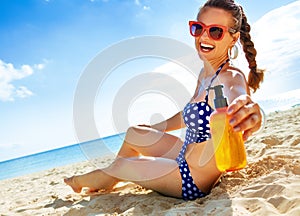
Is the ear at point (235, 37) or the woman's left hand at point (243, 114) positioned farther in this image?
the ear at point (235, 37)

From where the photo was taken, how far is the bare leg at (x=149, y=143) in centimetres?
293

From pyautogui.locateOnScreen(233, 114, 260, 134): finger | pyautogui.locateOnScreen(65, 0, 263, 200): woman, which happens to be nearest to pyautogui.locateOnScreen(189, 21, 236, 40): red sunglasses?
pyautogui.locateOnScreen(65, 0, 263, 200): woman

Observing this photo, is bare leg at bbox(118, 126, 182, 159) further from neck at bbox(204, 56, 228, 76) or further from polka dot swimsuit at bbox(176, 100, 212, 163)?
neck at bbox(204, 56, 228, 76)

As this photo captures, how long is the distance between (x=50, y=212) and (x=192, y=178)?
1.40 m

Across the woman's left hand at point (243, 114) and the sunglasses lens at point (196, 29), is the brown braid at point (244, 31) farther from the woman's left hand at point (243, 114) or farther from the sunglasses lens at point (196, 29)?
the woman's left hand at point (243, 114)

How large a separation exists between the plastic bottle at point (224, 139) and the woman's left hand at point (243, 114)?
138 millimetres

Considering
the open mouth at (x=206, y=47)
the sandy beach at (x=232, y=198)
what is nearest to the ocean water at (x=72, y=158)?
the sandy beach at (x=232, y=198)

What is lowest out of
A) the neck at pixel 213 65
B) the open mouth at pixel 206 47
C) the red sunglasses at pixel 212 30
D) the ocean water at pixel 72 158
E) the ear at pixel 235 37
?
the ocean water at pixel 72 158

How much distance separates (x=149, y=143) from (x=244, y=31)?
53.4 inches

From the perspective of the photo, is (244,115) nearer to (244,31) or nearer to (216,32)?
(216,32)

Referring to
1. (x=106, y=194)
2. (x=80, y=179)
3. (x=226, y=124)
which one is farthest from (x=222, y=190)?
(x=80, y=179)

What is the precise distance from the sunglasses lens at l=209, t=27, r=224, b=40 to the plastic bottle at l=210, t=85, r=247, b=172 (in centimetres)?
90

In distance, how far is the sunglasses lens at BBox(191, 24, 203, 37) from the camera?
229 centimetres

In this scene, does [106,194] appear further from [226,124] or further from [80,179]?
[226,124]
